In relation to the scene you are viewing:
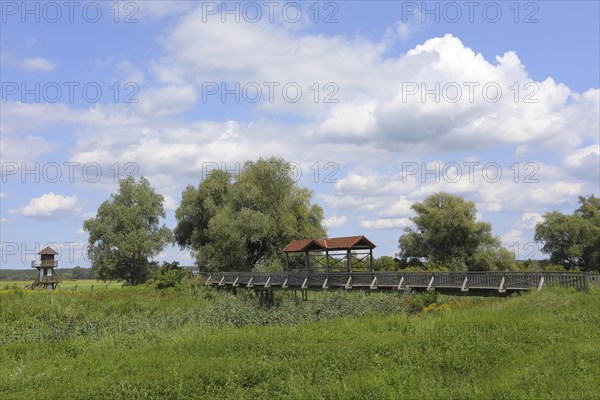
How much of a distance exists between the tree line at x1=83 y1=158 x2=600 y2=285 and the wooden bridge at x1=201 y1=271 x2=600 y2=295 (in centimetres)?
1394

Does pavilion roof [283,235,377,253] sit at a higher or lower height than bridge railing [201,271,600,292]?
higher

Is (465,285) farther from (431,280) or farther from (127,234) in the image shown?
(127,234)

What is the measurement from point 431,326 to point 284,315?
6.97 m

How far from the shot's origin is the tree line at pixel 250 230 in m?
56.4

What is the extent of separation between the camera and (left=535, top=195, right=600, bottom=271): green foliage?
6700 centimetres

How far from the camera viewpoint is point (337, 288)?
35000 millimetres

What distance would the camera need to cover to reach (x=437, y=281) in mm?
28938

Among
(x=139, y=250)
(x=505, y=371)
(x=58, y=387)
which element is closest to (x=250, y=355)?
(x=58, y=387)

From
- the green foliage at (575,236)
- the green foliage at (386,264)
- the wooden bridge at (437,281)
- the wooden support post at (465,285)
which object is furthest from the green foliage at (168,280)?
the green foliage at (575,236)

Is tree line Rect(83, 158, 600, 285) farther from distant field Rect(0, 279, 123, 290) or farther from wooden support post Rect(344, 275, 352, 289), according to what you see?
wooden support post Rect(344, 275, 352, 289)

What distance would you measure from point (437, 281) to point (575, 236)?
158 feet

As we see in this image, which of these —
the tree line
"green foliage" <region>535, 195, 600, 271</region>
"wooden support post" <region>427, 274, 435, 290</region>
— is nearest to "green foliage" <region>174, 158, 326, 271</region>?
the tree line

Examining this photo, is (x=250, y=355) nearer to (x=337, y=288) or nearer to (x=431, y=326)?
(x=431, y=326)

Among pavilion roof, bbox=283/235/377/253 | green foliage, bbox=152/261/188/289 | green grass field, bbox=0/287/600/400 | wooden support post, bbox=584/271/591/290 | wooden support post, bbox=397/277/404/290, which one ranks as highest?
pavilion roof, bbox=283/235/377/253
